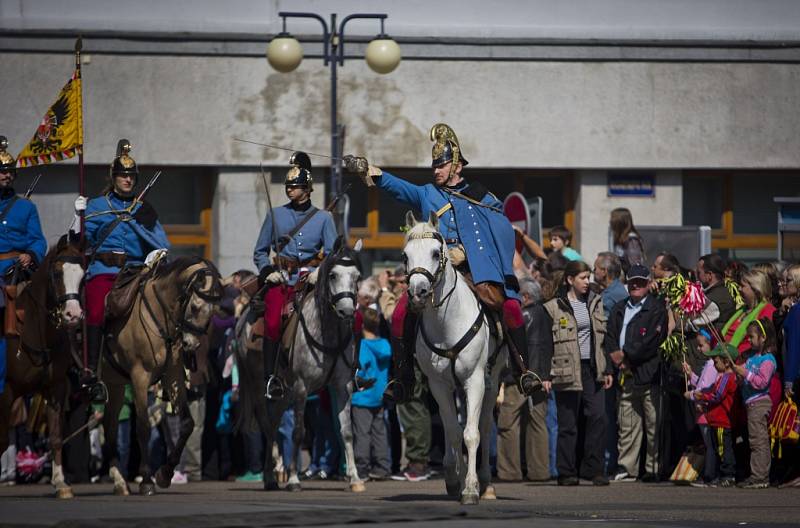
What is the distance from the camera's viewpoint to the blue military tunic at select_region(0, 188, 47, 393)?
17.0 meters

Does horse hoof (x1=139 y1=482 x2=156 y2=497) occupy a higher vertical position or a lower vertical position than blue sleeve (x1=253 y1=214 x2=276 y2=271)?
lower

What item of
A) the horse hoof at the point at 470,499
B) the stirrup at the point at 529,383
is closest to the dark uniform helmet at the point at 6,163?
the stirrup at the point at 529,383

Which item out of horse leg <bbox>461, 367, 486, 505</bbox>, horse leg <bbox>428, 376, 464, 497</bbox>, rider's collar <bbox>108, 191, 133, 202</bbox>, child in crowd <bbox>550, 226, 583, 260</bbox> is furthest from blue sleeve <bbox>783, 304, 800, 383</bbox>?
rider's collar <bbox>108, 191, 133, 202</bbox>

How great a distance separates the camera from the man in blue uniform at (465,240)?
49.2 feet

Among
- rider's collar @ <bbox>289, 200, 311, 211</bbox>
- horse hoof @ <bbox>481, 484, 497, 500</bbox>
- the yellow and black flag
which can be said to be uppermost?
the yellow and black flag

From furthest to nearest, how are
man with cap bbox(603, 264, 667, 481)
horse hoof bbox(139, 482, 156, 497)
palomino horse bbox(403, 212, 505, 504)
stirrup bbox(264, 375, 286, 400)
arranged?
man with cap bbox(603, 264, 667, 481), stirrup bbox(264, 375, 286, 400), horse hoof bbox(139, 482, 156, 497), palomino horse bbox(403, 212, 505, 504)

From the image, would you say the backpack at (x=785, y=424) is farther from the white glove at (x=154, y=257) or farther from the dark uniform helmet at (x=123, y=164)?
the dark uniform helmet at (x=123, y=164)

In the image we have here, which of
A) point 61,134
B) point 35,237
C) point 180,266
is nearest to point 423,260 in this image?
point 180,266

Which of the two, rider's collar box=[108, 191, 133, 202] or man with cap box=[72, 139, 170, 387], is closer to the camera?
man with cap box=[72, 139, 170, 387]

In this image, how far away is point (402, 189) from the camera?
1515 centimetres

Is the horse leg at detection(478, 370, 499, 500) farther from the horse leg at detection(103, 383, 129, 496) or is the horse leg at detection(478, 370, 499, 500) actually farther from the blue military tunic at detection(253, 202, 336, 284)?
the horse leg at detection(103, 383, 129, 496)

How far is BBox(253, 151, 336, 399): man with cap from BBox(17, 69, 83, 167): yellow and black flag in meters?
2.06

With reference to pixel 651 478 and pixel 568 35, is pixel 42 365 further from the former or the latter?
pixel 568 35

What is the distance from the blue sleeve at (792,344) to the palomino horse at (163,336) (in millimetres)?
5488
